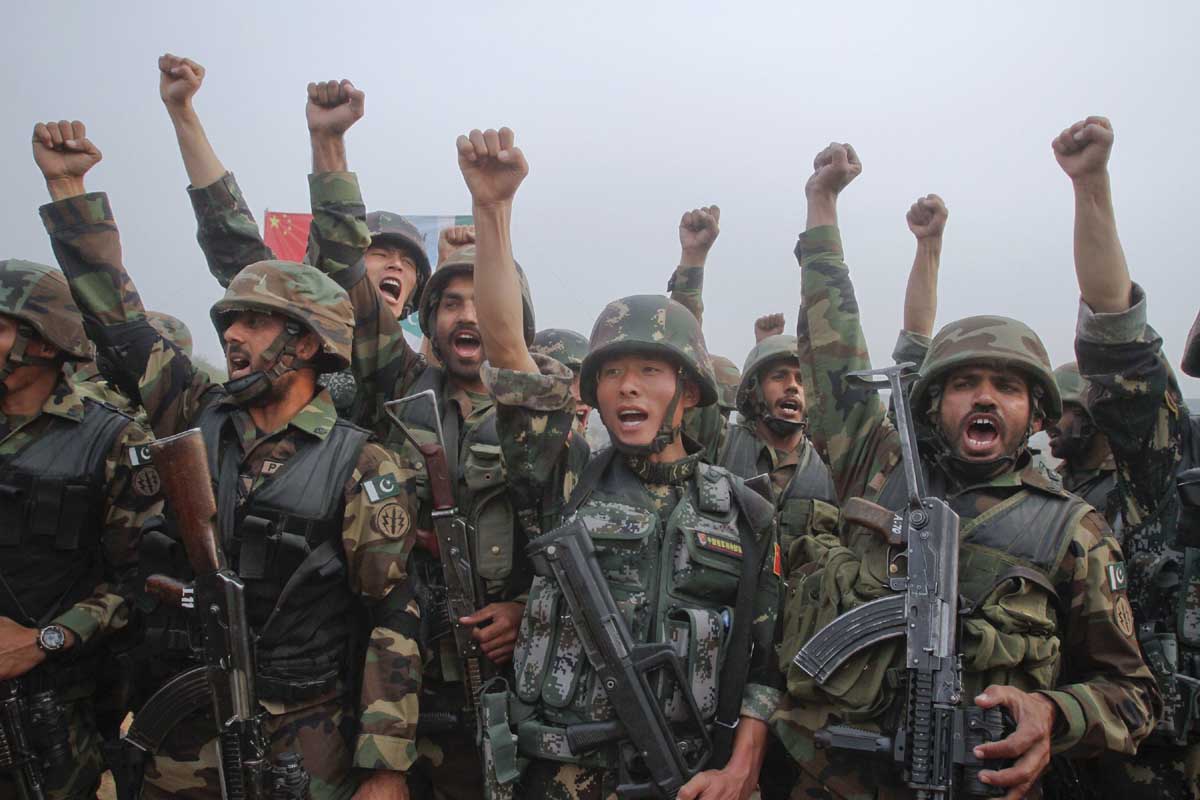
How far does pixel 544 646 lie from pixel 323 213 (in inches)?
95.8

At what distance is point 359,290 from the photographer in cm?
425

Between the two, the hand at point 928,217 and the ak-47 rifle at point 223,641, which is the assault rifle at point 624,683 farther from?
the hand at point 928,217

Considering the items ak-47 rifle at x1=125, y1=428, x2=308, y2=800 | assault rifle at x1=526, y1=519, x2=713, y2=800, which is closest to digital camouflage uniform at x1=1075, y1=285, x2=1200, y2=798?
assault rifle at x1=526, y1=519, x2=713, y2=800

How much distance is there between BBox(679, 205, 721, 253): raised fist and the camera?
5352 mm

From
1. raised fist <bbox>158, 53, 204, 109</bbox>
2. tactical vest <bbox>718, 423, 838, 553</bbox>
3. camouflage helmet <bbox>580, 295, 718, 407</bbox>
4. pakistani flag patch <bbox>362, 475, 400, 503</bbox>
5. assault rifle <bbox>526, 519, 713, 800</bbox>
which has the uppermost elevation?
raised fist <bbox>158, 53, 204, 109</bbox>

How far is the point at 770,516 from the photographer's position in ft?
10.4

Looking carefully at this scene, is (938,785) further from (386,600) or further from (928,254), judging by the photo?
(928,254)

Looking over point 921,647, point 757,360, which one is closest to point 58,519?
point 921,647

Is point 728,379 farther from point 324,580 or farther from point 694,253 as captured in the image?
point 324,580

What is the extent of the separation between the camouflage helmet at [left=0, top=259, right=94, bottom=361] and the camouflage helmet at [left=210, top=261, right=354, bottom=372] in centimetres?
90

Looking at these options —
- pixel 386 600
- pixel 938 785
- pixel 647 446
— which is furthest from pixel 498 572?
pixel 938 785

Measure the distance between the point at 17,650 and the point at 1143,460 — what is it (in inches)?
199

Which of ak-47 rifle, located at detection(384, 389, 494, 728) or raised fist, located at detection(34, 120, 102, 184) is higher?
raised fist, located at detection(34, 120, 102, 184)

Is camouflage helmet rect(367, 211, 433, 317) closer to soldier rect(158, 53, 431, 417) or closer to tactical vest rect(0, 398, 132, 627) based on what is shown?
soldier rect(158, 53, 431, 417)
